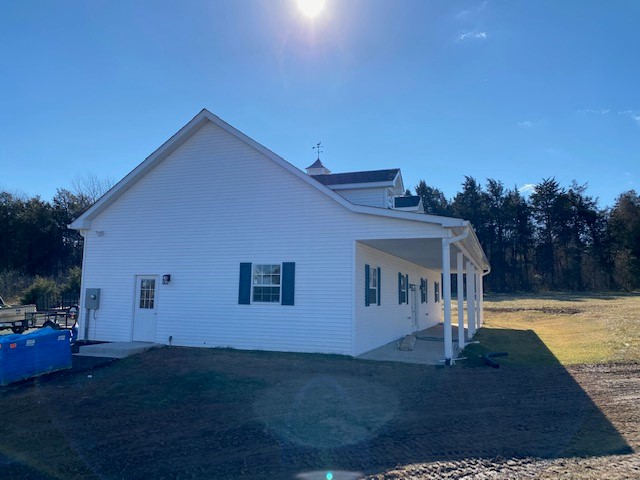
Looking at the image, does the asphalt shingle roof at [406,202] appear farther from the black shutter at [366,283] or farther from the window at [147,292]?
the window at [147,292]

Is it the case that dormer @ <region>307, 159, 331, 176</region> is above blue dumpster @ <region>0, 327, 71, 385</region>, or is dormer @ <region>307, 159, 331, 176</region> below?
above

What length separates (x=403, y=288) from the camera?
17.3 m

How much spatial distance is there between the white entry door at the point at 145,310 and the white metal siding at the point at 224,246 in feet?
0.62

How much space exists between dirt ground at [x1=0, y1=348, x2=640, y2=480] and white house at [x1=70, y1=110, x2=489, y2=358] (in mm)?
2280

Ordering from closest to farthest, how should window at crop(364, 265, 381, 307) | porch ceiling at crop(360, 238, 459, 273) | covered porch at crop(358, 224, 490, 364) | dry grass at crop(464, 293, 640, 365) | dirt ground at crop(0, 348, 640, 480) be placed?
dirt ground at crop(0, 348, 640, 480), covered porch at crop(358, 224, 490, 364), porch ceiling at crop(360, 238, 459, 273), dry grass at crop(464, 293, 640, 365), window at crop(364, 265, 381, 307)

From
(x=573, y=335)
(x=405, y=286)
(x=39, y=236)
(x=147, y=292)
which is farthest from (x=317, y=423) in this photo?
(x=39, y=236)

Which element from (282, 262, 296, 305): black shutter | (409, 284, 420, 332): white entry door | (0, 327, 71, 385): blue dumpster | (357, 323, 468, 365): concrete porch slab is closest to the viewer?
(0, 327, 71, 385): blue dumpster

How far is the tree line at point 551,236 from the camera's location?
41.7 metres

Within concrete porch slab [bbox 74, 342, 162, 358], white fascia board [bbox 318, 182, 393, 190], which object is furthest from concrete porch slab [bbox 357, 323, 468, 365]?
concrete porch slab [bbox 74, 342, 162, 358]

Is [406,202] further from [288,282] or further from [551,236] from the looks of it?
[551,236]

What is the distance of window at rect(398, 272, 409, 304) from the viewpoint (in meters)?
16.7

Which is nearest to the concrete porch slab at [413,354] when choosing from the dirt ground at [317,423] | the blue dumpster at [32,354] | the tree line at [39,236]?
the dirt ground at [317,423]

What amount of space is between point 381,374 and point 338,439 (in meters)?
4.03

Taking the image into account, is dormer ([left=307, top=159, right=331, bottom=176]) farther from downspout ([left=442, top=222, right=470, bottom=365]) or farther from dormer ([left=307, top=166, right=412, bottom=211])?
downspout ([left=442, top=222, right=470, bottom=365])
